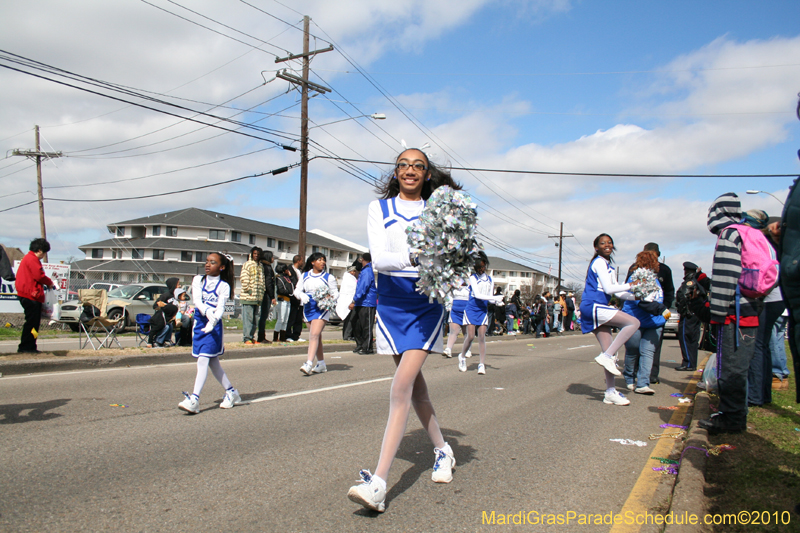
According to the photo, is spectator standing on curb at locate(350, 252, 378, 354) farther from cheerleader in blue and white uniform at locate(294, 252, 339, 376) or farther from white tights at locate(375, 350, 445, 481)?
white tights at locate(375, 350, 445, 481)

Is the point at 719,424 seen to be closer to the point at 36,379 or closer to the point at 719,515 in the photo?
the point at 719,515

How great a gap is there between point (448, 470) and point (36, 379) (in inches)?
272

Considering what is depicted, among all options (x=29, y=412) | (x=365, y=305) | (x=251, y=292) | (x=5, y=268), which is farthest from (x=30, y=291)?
(x=365, y=305)

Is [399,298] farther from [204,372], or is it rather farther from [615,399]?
[615,399]

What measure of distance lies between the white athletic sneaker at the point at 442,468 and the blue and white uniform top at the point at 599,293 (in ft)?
13.3

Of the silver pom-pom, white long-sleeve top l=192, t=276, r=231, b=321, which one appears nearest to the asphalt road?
white long-sleeve top l=192, t=276, r=231, b=321

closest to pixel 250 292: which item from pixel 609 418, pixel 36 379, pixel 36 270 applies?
pixel 36 270

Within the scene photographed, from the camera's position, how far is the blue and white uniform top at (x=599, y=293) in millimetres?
7254

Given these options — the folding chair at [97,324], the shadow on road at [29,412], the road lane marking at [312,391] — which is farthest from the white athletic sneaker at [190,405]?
the folding chair at [97,324]

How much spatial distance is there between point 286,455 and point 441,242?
7.78 ft

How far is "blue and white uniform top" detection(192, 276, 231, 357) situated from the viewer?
20.7 ft

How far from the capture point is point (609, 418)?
6504 mm

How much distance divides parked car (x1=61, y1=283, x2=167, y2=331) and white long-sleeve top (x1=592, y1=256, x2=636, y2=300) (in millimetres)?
18506

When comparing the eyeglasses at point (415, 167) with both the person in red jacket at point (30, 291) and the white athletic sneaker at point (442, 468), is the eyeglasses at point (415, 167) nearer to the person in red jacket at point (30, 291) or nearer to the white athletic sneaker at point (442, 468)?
the white athletic sneaker at point (442, 468)
